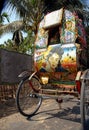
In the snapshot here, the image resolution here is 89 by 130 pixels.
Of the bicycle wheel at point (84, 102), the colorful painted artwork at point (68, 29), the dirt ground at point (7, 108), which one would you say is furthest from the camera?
the dirt ground at point (7, 108)

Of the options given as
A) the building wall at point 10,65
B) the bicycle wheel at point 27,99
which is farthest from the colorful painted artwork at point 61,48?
the building wall at point 10,65

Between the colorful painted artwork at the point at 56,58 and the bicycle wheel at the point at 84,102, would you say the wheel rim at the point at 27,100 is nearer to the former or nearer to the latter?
the colorful painted artwork at the point at 56,58

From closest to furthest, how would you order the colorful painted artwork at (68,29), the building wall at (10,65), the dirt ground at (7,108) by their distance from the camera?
the colorful painted artwork at (68,29) → the dirt ground at (7,108) → the building wall at (10,65)

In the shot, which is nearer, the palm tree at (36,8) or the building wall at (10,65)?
the building wall at (10,65)

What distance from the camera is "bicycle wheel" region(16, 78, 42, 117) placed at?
254 inches

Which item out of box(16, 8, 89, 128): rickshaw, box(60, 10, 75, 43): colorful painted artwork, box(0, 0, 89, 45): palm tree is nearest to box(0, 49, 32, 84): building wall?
box(16, 8, 89, 128): rickshaw

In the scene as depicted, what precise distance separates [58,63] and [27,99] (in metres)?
1.56

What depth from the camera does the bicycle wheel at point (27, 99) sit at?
6.44m

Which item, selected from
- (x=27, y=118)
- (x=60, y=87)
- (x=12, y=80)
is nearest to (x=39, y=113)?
(x=27, y=118)

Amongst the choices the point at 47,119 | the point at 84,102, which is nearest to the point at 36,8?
the point at 47,119

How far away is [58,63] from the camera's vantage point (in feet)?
19.8

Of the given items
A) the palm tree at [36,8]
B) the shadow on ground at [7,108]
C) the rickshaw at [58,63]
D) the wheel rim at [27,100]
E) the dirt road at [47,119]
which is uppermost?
the palm tree at [36,8]

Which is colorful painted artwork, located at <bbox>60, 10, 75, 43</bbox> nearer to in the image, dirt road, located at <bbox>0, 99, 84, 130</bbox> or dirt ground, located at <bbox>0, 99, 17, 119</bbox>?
dirt road, located at <bbox>0, 99, 84, 130</bbox>

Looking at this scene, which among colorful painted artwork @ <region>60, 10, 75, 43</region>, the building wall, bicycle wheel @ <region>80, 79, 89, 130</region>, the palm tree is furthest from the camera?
the palm tree
